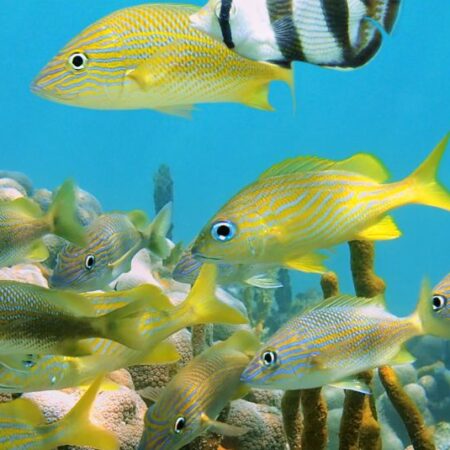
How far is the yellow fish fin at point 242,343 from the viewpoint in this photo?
9.21 feet

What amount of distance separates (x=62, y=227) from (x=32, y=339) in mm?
685

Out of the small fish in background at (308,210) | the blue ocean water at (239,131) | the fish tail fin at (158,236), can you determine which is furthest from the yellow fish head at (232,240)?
the blue ocean water at (239,131)

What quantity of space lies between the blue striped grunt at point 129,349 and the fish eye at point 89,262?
1.14 ft

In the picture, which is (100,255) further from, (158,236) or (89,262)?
(158,236)

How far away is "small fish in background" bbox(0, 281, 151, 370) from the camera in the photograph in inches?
73.9

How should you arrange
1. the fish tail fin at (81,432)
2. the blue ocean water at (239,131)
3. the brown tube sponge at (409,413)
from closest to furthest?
the fish tail fin at (81,432)
the brown tube sponge at (409,413)
the blue ocean water at (239,131)

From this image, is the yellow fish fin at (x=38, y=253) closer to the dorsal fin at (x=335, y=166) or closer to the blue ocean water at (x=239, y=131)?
the dorsal fin at (x=335, y=166)

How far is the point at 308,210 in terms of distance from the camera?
200 cm

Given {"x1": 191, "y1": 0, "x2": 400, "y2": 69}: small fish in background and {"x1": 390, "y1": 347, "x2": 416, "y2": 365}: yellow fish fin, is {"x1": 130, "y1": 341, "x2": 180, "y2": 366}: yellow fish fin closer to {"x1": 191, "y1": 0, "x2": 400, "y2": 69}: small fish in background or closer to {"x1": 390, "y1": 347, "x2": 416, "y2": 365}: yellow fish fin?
{"x1": 390, "y1": 347, "x2": 416, "y2": 365}: yellow fish fin

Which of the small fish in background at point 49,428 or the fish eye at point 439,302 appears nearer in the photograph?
the small fish in background at point 49,428

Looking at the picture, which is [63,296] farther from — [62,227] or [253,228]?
[253,228]

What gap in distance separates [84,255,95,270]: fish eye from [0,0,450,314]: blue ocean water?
64257mm

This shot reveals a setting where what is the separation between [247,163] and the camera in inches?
5069

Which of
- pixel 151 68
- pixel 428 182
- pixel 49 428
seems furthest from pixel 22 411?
pixel 428 182
